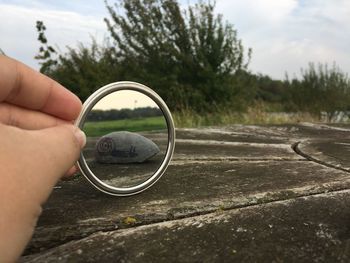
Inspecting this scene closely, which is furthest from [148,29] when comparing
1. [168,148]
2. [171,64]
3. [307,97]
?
[168,148]

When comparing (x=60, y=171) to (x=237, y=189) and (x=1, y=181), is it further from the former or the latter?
(x=237, y=189)

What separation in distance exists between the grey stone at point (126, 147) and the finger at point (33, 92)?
179 mm

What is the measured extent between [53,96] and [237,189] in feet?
1.89

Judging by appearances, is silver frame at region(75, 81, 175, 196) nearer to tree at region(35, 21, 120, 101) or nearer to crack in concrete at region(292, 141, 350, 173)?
crack in concrete at region(292, 141, 350, 173)

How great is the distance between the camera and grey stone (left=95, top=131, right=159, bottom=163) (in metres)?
1.23

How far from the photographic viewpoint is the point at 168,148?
1.23 metres

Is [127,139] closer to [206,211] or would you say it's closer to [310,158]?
[206,211]

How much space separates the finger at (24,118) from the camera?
1014mm

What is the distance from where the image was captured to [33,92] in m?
1.01

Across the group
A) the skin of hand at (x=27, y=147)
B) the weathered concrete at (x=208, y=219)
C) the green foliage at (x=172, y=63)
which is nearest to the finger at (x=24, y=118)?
the skin of hand at (x=27, y=147)

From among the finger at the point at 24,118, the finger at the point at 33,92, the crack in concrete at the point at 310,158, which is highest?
the finger at the point at 33,92

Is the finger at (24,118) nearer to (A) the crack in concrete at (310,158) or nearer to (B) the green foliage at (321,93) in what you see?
(A) the crack in concrete at (310,158)

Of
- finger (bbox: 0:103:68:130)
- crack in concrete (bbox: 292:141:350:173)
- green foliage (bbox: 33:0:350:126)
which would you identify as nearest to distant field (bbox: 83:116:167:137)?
finger (bbox: 0:103:68:130)

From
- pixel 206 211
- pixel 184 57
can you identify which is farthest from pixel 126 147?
pixel 184 57
